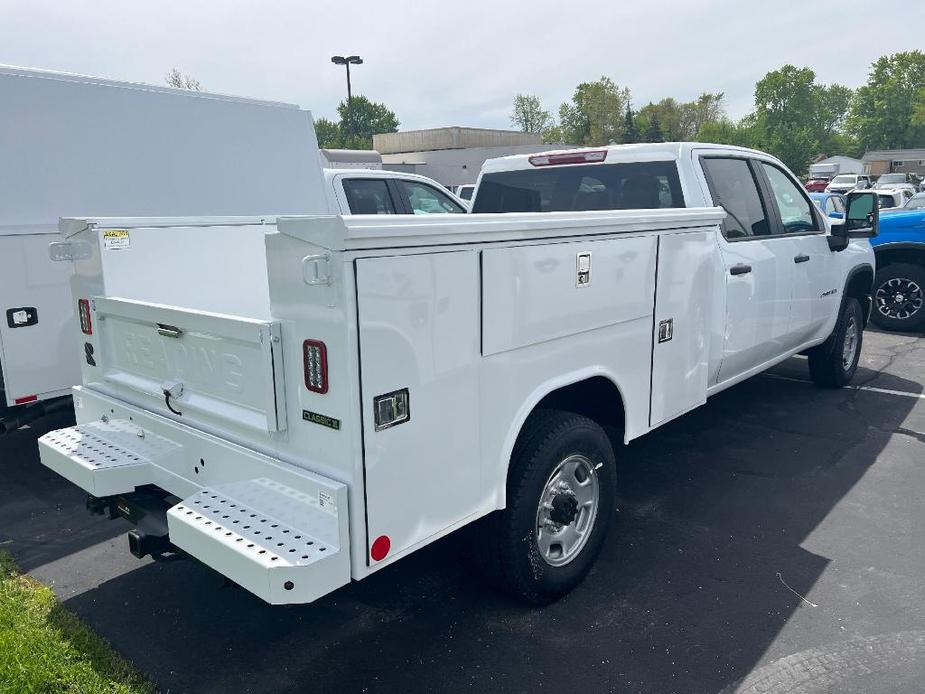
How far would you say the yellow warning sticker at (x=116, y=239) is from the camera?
3.47 metres

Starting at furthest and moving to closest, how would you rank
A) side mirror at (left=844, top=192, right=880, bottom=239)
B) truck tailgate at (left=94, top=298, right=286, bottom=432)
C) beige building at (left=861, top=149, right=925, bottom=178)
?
beige building at (left=861, top=149, right=925, bottom=178), side mirror at (left=844, top=192, right=880, bottom=239), truck tailgate at (left=94, top=298, right=286, bottom=432)

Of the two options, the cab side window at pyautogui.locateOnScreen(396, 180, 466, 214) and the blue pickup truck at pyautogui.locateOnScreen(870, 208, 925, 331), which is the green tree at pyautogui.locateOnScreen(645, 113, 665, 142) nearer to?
the blue pickup truck at pyautogui.locateOnScreen(870, 208, 925, 331)

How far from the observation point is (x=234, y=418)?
2.78m

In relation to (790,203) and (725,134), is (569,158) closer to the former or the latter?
(790,203)

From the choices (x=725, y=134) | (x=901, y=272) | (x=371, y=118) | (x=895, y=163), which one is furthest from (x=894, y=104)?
(x=901, y=272)

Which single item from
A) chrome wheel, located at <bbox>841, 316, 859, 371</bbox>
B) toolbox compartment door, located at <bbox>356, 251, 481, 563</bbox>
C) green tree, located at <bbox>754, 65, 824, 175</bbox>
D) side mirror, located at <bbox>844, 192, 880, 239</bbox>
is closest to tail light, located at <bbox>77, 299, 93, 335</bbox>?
toolbox compartment door, located at <bbox>356, 251, 481, 563</bbox>

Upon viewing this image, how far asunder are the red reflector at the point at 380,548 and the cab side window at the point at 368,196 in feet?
19.8

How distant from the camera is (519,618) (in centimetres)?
333

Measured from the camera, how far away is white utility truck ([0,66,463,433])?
4.78 m

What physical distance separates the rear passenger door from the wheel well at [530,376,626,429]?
1.32 meters

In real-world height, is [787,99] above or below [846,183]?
above

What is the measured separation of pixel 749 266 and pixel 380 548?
3.41m

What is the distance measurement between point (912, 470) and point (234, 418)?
15.3 ft

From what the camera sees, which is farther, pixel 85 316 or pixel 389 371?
pixel 85 316
